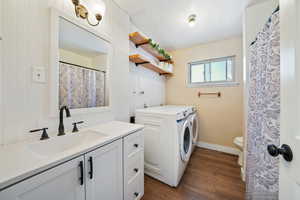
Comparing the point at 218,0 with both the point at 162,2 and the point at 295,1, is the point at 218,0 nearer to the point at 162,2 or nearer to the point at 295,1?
the point at 162,2

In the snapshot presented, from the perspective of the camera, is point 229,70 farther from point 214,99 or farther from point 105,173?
point 105,173

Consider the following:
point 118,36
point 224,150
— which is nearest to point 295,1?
point 118,36

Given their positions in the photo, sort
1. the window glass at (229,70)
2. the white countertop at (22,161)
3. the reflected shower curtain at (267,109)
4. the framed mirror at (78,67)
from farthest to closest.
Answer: the window glass at (229,70)
the framed mirror at (78,67)
the reflected shower curtain at (267,109)
the white countertop at (22,161)

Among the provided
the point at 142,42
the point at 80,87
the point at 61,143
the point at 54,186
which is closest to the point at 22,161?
the point at 54,186

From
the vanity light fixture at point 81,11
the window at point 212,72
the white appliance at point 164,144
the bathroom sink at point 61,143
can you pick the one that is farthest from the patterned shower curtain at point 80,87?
the window at point 212,72

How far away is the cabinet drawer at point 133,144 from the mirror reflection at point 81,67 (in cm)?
56

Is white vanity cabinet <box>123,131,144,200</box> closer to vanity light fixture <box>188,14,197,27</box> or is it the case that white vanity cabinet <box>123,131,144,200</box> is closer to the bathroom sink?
the bathroom sink

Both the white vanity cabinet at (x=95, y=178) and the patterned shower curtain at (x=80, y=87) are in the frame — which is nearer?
the white vanity cabinet at (x=95, y=178)

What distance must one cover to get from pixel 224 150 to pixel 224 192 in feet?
3.99

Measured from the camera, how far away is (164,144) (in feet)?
5.04

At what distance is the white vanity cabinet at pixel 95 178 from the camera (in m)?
0.54

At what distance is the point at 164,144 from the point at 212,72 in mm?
2062

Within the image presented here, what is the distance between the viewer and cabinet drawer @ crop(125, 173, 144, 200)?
111 centimetres

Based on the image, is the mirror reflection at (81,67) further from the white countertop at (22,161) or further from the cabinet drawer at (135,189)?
the cabinet drawer at (135,189)
